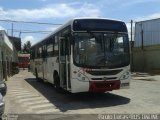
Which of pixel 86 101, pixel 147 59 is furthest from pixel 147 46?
pixel 86 101

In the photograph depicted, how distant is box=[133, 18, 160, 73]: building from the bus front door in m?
30.2

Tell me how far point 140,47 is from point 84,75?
38182 millimetres

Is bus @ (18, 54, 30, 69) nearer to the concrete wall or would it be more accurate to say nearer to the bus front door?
the concrete wall

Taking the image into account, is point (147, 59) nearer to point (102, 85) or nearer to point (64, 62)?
point (64, 62)

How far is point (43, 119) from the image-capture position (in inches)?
455

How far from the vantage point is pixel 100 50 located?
15.2 m

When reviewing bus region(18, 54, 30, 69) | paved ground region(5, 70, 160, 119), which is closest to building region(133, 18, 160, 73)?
bus region(18, 54, 30, 69)

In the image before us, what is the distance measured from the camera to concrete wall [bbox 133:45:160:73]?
4718 centimetres

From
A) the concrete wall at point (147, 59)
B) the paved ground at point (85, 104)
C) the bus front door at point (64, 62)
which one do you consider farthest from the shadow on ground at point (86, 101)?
the concrete wall at point (147, 59)

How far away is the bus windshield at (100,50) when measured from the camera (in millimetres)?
15000

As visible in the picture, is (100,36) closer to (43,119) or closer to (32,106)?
(32,106)

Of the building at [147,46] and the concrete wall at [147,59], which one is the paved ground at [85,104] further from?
the building at [147,46]

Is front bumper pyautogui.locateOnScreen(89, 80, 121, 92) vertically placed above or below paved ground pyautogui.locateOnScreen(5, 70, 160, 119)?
above

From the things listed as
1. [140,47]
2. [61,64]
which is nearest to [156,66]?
[140,47]
